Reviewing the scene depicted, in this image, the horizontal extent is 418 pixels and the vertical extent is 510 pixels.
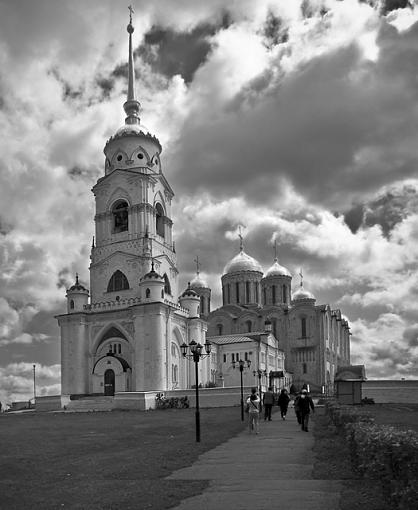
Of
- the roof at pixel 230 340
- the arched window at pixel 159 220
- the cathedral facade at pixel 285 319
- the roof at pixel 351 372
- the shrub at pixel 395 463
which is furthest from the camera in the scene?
Answer: the cathedral facade at pixel 285 319

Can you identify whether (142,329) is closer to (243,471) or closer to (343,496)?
(243,471)

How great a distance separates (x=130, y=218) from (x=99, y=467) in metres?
45.7

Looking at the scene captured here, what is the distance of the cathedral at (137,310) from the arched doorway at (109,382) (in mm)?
87

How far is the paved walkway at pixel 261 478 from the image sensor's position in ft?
33.4

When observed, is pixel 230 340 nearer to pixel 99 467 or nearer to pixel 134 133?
pixel 134 133

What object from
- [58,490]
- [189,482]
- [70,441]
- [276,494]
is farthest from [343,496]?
[70,441]

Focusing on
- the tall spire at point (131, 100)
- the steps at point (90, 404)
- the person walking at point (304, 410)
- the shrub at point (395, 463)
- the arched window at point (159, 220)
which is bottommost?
the steps at point (90, 404)

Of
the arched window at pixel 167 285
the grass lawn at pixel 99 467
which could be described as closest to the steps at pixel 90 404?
the arched window at pixel 167 285

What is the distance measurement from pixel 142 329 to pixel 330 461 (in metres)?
39.9

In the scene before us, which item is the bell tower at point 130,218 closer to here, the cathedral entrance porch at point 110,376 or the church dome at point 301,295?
the cathedral entrance porch at point 110,376

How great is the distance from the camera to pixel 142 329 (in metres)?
53.4

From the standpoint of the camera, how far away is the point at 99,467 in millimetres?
14609

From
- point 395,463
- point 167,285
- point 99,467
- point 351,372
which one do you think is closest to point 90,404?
point 167,285

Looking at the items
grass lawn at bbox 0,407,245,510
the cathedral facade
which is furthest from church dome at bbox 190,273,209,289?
grass lawn at bbox 0,407,245,510
